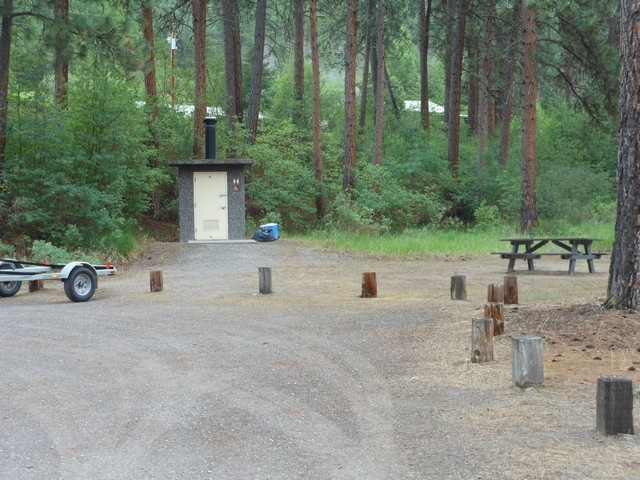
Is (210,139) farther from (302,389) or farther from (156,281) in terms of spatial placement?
(302,389)

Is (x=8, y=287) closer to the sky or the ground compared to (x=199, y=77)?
closer to the ground

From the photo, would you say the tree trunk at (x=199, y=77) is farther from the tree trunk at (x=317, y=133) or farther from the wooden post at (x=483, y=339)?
the wooden post at (x=483, y=339)

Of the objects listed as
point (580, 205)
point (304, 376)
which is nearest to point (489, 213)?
point (580, 205)

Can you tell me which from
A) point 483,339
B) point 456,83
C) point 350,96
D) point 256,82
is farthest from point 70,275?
point 456,83

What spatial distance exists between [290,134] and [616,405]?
1143 inches

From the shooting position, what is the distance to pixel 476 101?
46344 millimetres

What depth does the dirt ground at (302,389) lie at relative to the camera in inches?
218

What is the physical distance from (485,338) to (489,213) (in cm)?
2189

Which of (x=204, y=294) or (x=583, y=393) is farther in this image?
(x=204, y=294)

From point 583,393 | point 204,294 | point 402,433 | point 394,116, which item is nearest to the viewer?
point 402,433

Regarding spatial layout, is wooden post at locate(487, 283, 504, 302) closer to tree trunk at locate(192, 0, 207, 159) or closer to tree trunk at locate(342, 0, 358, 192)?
tree trunk at locate(342, 0, 358, 192)

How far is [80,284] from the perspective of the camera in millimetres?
14172

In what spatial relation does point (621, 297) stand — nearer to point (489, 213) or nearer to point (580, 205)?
point (489, 213)

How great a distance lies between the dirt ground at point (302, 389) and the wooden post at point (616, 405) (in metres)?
0.08
